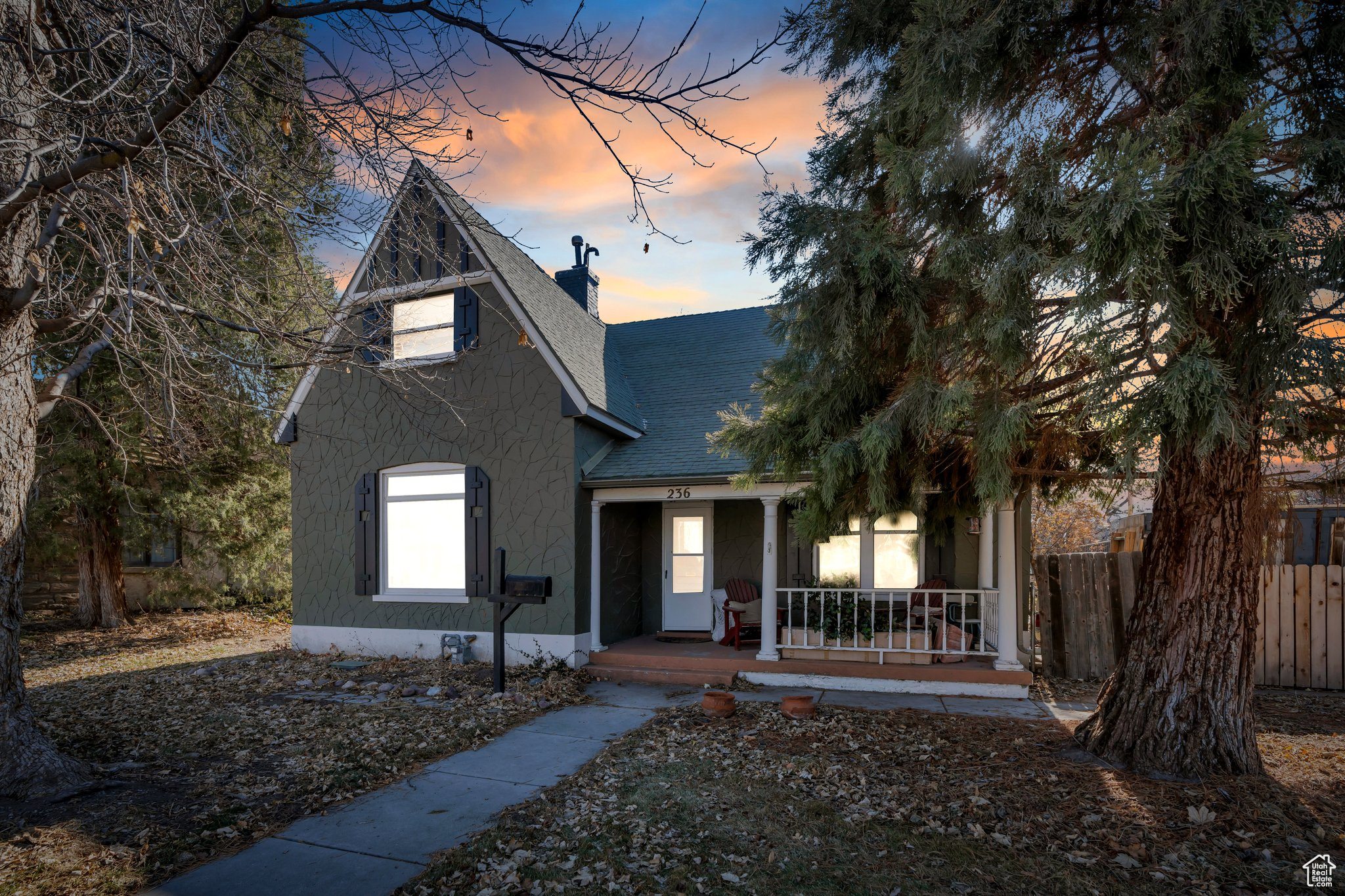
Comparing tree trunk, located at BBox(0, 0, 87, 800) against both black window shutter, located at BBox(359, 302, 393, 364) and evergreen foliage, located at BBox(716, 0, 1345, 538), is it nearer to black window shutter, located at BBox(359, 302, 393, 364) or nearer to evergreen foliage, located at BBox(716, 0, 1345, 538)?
black window shutter, located at BBox(359, 302, 393, 364)

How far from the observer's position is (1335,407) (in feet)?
14.4

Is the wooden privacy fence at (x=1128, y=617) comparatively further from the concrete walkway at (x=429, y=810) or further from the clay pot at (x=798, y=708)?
the clay pot at (x=798, y=708)

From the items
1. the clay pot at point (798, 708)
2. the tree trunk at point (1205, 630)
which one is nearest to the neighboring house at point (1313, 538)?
the tree trunk at point (1205, 630)

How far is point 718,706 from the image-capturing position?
6684 mm

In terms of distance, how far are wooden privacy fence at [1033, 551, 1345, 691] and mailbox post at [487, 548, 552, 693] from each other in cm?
613

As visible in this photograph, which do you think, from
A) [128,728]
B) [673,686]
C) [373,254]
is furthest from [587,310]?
[128,728]

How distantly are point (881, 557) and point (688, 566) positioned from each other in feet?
8.87

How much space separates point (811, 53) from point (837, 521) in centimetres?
367

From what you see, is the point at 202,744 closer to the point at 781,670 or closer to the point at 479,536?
the point at 479,536

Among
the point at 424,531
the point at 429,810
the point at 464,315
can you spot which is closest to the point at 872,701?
the point at 429,810

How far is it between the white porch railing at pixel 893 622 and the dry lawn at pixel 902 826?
2.42 m

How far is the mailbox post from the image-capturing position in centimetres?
770

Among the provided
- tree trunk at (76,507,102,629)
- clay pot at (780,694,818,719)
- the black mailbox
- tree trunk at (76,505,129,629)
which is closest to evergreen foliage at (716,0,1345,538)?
clay pot at (780,694,818,719)

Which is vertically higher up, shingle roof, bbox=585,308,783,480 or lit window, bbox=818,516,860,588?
shingle roof, bbox=585,308,783,480
